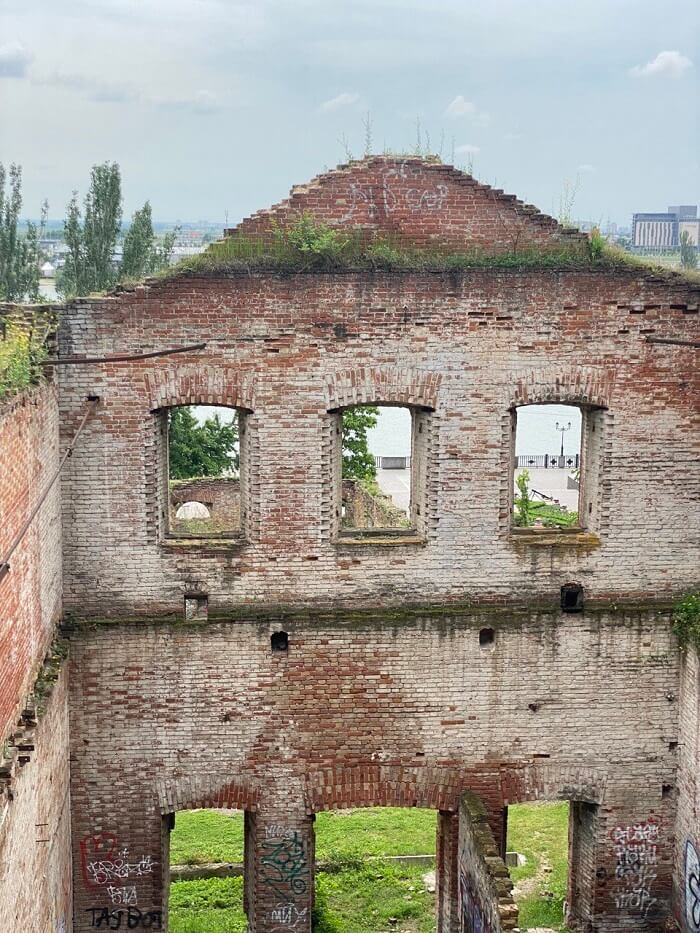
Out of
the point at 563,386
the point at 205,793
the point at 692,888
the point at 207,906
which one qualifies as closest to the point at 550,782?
the point at 692,888

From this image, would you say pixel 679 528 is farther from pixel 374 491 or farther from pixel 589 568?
pixel 374 491

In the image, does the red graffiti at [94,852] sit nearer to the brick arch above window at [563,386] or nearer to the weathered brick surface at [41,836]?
the weathered brick surface at [41,836]

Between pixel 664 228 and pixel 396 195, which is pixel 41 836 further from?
pixel 664 228

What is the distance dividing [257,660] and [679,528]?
14.2ft

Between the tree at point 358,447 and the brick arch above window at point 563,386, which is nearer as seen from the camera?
the brick arch above window at point 563,386

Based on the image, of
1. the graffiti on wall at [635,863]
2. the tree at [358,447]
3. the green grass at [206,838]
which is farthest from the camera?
the tree at [358,447]

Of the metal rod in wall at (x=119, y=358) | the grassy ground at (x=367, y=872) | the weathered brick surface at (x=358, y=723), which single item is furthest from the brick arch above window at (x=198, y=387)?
the grassy ground at (x=367, y=872)

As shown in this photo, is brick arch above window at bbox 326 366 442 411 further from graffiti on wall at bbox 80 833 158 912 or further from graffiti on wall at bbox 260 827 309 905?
graffiti on wall at bbox 80 833 158 912

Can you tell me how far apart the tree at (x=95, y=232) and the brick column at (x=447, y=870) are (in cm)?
1958

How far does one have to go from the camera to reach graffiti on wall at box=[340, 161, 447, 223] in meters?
9.77

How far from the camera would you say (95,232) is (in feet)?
88.2

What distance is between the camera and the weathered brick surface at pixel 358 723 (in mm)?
9844

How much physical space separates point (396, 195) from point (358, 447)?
1368 cm

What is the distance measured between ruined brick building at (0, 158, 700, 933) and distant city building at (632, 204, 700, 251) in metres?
2.60
